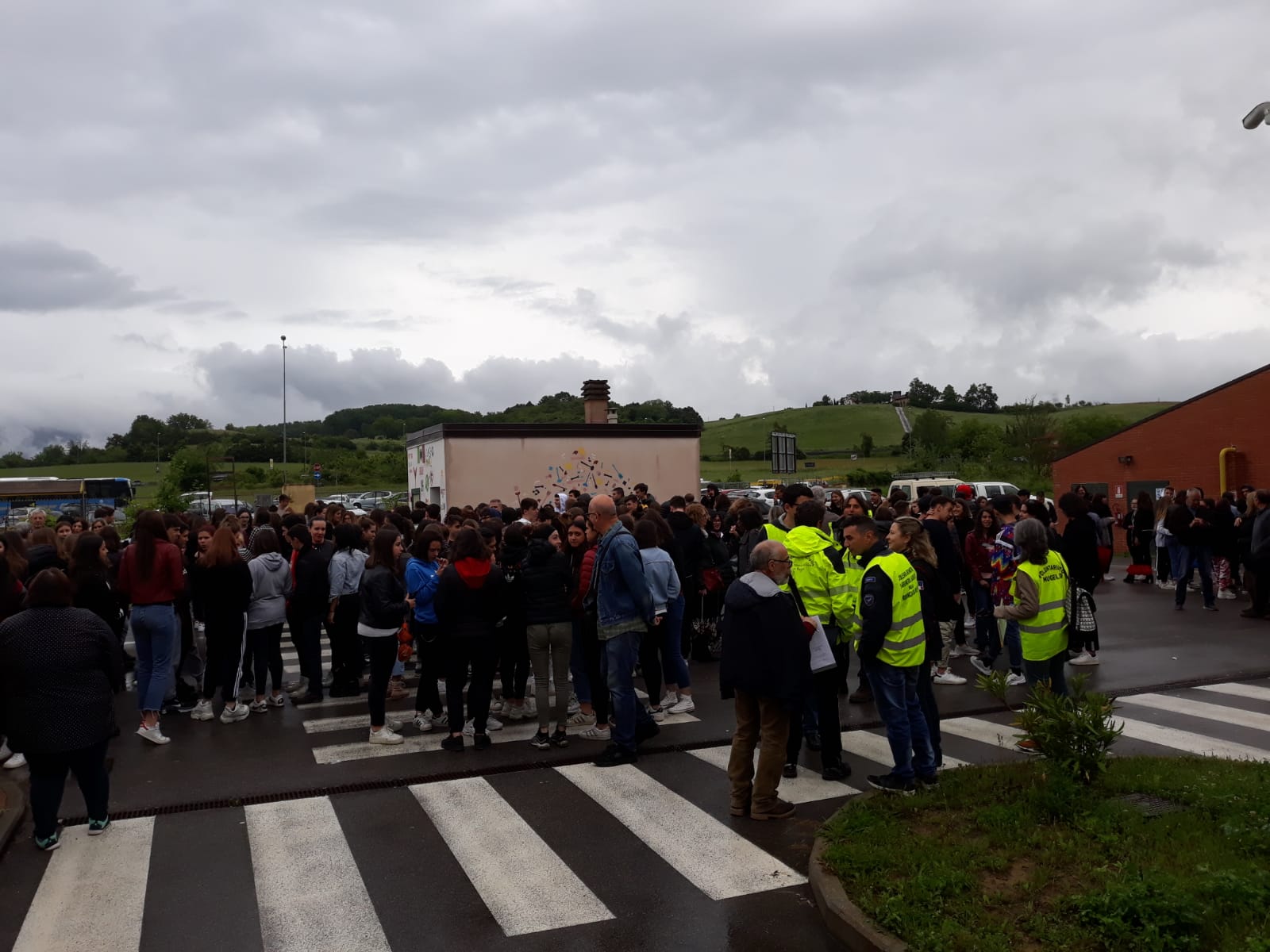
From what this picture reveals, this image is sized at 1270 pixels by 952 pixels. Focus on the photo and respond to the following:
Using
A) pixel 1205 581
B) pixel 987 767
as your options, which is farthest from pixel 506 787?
pixel 1205 581

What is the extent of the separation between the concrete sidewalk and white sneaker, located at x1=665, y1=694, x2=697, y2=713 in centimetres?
9

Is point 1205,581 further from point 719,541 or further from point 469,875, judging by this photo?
point 469,875

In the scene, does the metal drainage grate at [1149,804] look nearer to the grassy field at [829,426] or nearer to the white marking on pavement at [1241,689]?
the white marking on pavement at [1241,689]

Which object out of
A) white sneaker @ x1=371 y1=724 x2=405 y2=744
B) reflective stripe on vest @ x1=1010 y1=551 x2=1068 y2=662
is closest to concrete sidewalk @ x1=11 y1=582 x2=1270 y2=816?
white sneaker @ x1=371 y1=724 x2=405 y2=744

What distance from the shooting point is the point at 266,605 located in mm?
9898

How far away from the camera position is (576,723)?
Answer: 934 cm

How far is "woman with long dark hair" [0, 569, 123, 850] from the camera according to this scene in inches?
245

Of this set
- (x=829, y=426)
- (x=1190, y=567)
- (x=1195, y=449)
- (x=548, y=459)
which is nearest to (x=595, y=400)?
(x=548, y=459)

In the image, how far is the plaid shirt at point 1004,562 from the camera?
10062 millimetres

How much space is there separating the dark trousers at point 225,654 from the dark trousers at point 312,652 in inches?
26.2

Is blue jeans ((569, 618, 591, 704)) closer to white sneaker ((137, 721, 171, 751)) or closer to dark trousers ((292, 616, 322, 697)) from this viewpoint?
dark trousers ((292, 616, 322, 697))

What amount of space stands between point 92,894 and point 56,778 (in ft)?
3.32

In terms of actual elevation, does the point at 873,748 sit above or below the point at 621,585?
below

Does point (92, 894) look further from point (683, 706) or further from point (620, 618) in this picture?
point (683, 706)
